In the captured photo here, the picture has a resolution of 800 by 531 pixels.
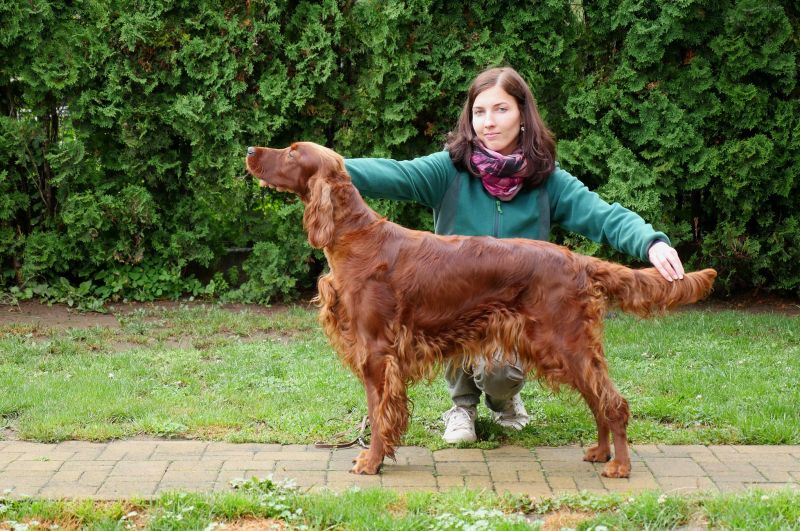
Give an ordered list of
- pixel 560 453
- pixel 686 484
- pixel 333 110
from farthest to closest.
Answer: pixel 333 110 < pixel 560 453 < pixel 686 484

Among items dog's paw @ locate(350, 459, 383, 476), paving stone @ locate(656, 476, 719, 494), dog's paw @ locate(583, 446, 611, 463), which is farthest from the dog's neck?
paving stone @ locate(656, 476, 719, 494)

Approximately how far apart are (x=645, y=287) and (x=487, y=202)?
3.02 feet

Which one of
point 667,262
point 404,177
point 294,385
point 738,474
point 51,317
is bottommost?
point 51,317

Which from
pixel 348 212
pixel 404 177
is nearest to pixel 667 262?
pixel 404 177

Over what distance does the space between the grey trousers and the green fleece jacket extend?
2.16ft

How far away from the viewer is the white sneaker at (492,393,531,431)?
15.0 ft

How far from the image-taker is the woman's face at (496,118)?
4285 millimetres

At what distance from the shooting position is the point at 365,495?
11.4 feet

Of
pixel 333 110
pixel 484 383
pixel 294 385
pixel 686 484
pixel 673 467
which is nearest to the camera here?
pixel 686 484

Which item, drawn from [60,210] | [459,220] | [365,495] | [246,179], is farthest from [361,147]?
[365,495]

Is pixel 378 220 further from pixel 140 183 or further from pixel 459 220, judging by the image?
pixel 140 183

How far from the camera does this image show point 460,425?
14.4ft

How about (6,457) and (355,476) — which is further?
(6,457)

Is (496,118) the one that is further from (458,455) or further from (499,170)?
(458,455)
